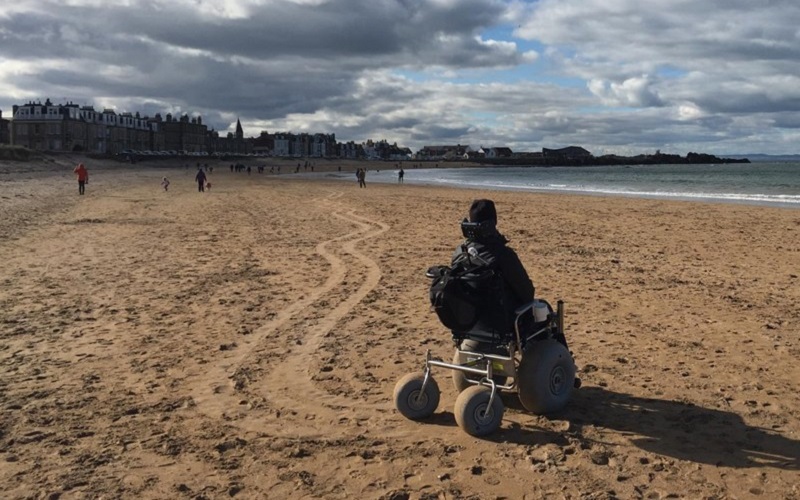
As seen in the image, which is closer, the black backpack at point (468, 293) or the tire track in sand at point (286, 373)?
the black backpack at point (468, 293)

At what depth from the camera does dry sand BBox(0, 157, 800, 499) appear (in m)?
4.01

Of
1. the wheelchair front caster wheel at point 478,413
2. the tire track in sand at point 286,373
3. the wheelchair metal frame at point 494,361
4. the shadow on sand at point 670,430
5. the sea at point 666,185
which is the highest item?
the sea at point 666,185

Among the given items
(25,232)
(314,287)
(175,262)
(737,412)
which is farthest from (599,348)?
(25,232)

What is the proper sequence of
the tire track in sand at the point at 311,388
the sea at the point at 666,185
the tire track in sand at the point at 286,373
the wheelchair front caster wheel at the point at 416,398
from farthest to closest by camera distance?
the sea at the point at 666,185 < the tire track in sand at the point at 286,373 < the tire track in sand at the point at 311,388 < the wheelchair front caster wheel at the point at 416,398

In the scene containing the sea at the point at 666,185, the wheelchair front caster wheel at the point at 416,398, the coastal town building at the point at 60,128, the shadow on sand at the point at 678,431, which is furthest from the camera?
the coastal town building at the point at 60,128

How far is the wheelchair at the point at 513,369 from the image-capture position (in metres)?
4.65

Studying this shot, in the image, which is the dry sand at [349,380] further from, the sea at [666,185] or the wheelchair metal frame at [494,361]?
the sea at [666,185]

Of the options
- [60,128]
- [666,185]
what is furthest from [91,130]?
[666,185]

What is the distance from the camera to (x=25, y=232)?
50.4 ft

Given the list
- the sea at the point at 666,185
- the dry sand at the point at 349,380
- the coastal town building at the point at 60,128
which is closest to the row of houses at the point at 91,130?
the coastal town building at the point at 60,128

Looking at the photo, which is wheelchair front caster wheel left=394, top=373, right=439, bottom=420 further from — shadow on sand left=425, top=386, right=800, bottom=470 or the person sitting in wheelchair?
the person sitting in wheelchair

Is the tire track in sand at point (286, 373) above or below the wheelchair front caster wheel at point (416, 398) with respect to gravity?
below

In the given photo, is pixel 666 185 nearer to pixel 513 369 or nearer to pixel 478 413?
pixel 513 369

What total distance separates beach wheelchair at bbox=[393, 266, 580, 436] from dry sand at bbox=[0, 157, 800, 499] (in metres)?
0.16
